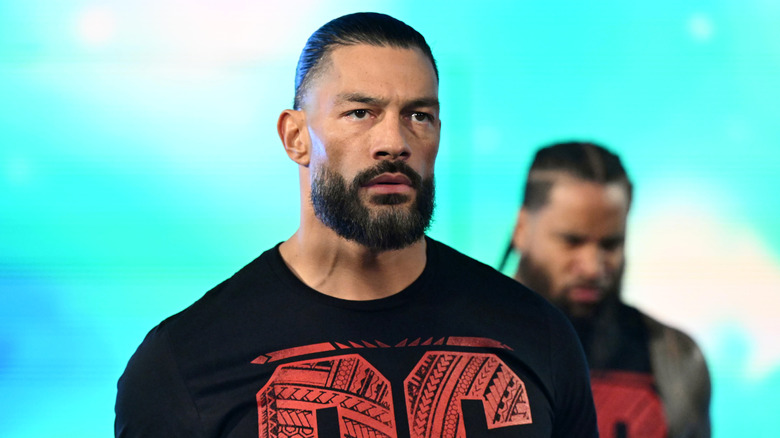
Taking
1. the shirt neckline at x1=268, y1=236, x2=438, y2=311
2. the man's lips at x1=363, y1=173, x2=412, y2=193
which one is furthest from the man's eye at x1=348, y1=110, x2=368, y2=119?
the shirt neckline at x1=268, y1=236, x2=438, y2=311

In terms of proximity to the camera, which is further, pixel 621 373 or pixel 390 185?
pixel 621 373

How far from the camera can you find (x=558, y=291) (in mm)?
2986

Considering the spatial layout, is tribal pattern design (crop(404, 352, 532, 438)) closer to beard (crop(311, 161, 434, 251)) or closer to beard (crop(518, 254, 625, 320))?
beard (crop(311, 161, 434, 251))

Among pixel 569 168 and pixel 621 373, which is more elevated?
pixel 569 168

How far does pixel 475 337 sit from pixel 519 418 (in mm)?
173

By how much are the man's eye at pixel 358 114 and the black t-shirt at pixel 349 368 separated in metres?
0.33

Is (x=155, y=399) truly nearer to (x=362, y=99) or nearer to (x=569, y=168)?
(x=362, y=99)

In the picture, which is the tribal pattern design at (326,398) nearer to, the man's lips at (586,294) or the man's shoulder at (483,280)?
the man's shoulder at (483,280)

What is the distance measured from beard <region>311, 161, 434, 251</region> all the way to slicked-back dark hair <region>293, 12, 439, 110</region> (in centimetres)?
23

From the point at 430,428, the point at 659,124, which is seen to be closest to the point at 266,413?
the point at 430,428

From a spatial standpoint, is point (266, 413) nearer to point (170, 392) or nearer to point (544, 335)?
point (170, 392)

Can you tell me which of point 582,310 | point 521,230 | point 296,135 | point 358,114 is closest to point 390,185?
point 358,114

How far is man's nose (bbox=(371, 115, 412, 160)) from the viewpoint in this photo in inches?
62.1

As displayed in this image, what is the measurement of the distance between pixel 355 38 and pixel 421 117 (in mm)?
202
